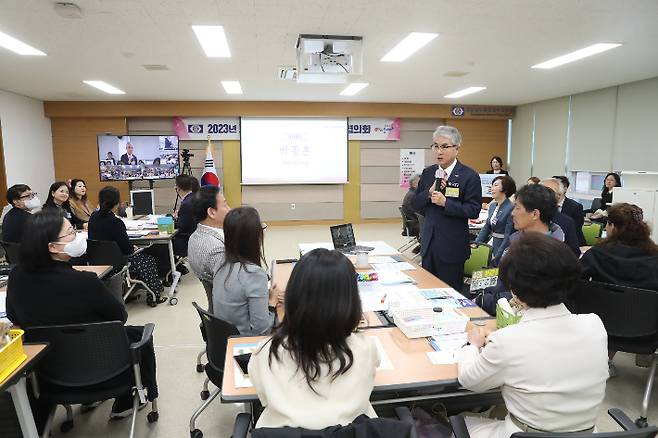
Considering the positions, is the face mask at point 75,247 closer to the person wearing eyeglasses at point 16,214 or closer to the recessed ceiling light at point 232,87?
the person wearing eyeglasses at point 16,214

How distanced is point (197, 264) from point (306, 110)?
7171 mm

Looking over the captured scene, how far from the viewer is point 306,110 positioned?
923 cm

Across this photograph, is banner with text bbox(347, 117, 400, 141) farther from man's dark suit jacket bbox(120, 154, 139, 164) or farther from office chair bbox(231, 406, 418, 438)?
office chair bbox(231, 406, 418, 438)

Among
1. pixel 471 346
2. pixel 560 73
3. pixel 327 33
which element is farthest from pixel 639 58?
pixel 471 346

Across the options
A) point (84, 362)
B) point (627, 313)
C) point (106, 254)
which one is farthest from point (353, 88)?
point (84, 362)

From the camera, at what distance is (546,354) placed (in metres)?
1.28

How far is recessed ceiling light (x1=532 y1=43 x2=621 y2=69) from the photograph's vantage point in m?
4.91

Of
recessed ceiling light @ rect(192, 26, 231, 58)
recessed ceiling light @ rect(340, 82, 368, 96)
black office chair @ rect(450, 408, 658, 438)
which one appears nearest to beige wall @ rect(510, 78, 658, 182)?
recessed ceiling light @ rect(340, 82, 368, 96)

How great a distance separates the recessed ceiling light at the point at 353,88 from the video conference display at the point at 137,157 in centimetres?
357

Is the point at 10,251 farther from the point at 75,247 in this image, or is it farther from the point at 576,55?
the point at 576,55

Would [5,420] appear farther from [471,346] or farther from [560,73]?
[560,73]

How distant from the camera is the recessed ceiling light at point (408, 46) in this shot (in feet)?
14.8

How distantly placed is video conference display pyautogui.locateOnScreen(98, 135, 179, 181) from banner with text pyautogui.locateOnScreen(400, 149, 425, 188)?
16.7ft

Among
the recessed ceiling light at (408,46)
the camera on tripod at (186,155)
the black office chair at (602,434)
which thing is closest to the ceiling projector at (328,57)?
the recessed ceiling light at (408,46)
